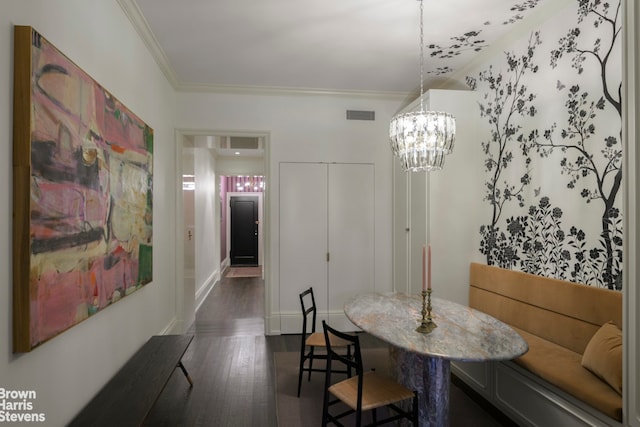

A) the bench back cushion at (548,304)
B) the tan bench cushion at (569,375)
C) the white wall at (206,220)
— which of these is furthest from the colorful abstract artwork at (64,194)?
the bench back cushion at (548,304)

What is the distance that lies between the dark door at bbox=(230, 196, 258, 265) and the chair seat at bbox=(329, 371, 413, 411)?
7378mm

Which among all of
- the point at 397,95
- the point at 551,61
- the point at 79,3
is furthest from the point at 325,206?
the point at 79,3

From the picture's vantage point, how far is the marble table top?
1.71 meters

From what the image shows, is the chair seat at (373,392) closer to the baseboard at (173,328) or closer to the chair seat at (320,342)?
the chair seat at (320,342)

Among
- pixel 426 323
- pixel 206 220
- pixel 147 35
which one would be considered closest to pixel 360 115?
pixel 147 35

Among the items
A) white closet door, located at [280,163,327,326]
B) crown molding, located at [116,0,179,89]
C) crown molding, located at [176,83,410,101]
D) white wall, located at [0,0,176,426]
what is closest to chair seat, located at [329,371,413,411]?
white wall, located at [0,0,176,426]

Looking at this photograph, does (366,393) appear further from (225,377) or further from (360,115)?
(360,115)

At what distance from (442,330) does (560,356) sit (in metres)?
0.82

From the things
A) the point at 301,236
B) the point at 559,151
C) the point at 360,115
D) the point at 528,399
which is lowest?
the point at 528,399

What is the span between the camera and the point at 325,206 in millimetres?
4219

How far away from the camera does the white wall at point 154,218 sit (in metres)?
1.26

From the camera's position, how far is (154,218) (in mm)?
3057

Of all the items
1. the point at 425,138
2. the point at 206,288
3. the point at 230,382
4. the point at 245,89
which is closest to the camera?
the point at 425,138

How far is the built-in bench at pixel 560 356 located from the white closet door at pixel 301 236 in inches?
81.2
